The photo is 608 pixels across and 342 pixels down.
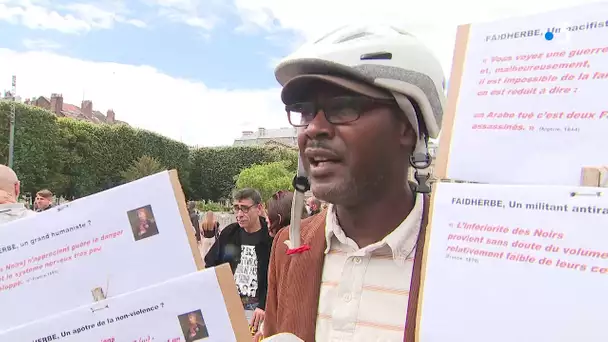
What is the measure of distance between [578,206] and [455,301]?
0.90ft

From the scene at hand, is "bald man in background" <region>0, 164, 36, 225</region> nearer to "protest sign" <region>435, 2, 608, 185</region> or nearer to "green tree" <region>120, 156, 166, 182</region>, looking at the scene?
"protest sign" <region>435, 2, 608, 185</region>

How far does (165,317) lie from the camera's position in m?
1.16

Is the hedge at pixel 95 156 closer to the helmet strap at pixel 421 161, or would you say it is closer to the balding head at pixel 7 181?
the balding head at pixel 7 181

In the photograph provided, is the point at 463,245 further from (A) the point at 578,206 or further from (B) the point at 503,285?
(A) the point at 578,206

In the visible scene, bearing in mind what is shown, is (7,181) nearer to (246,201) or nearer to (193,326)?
(246,201)

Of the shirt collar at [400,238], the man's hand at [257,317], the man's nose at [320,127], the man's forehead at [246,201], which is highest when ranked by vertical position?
the man's nose at [320,127]

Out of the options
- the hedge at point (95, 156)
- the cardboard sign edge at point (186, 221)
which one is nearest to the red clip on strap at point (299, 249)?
the cardboard sign edge at point (186, 221)

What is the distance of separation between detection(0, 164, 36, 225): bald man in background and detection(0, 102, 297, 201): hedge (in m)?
25.6

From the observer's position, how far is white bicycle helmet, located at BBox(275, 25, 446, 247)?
4.83 ft

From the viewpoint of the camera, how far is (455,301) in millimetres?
970

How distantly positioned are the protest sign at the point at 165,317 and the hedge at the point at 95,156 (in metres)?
27.9

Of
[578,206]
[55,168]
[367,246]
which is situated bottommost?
[55,168]

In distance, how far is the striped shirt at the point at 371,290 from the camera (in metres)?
1.43

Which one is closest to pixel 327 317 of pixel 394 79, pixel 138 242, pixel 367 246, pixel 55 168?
pixel 367 246
